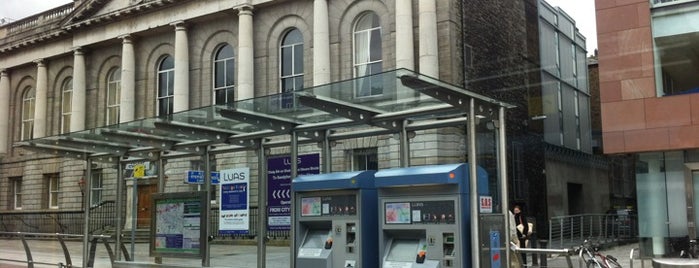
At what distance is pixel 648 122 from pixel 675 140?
30.2 inches

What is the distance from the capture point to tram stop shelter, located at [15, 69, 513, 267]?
8.13m

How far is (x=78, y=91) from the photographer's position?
36.9m

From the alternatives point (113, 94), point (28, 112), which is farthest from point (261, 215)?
point (28, 112)

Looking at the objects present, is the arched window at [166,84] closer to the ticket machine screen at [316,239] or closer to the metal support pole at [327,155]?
the metal support pole at [327,155]

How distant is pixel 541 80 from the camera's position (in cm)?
2833

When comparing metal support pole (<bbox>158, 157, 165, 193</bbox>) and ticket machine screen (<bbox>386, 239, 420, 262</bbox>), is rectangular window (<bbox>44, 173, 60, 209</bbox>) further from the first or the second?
ticket machine screen (<bbox>386, 239, 420, 262</bbox>)

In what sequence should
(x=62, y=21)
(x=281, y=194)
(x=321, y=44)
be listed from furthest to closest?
(x=62, y=21)
(x=321, y=44)
(x=281, y=194)

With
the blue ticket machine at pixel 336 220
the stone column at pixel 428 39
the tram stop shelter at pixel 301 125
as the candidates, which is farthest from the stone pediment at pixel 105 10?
the blue ticket machine at pixel 336 220

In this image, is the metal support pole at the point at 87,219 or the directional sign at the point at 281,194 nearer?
the directional sign at the point at 281,194

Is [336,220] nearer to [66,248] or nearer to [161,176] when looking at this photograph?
[161,176]

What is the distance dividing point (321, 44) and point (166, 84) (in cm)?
1088

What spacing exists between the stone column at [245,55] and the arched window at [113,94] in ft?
33.1

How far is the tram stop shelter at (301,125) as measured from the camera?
813 centimetres

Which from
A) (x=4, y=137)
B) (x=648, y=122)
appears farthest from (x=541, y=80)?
(x=4, y=137)
